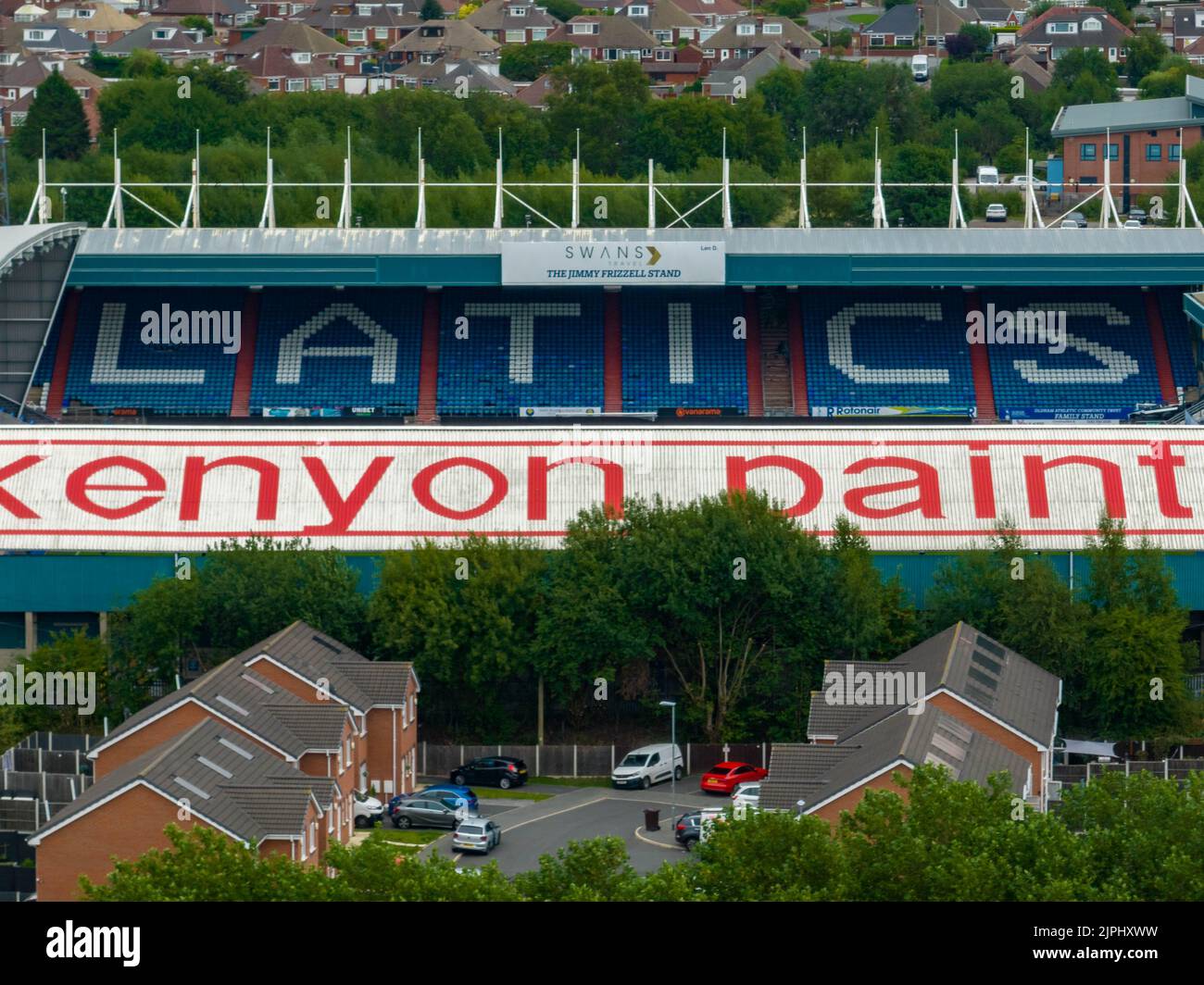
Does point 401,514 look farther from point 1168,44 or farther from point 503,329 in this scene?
point 1168,44

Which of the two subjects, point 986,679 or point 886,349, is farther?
point 886,349

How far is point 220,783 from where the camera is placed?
45.5 meters

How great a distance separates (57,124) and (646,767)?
98.5m

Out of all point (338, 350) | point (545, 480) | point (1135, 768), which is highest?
point (338, 350)

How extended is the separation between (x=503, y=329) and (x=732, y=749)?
89.0ft

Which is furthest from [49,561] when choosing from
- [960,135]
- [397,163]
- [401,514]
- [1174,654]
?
[960,135]

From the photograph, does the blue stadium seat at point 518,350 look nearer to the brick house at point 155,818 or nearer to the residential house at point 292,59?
the brick house at point 155,818

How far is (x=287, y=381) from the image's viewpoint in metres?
78.4

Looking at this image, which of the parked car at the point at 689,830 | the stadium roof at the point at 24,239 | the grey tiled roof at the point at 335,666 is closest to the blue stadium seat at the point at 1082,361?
the grey tiled roof at the point at 335,666

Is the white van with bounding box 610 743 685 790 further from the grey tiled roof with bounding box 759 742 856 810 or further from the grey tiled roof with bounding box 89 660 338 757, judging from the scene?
the grey tiled roof with bounding box 89 660 338 757

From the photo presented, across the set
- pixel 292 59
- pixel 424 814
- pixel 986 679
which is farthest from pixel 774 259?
pixel 292 59

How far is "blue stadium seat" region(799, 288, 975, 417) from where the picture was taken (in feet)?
253
